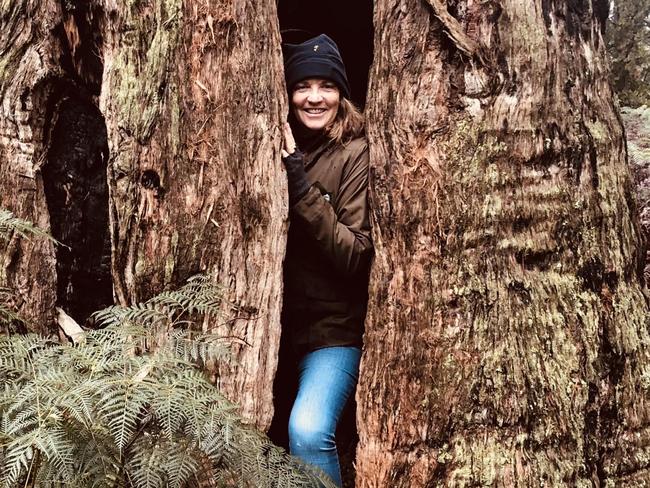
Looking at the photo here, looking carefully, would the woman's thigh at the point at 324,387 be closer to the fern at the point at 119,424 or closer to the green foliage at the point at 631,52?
the fern at the point at 119,424

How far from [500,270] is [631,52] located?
23.0 feet

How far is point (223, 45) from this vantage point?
3.11 meters

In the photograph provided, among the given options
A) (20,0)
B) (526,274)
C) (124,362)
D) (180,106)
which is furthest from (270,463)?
(20,0)

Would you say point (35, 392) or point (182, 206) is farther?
point (182, 206)

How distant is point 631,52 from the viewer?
8.50 metres

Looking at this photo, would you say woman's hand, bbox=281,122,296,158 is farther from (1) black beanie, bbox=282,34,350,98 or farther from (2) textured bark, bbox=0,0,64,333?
(2) textured bark, bbox=0,0,64,333

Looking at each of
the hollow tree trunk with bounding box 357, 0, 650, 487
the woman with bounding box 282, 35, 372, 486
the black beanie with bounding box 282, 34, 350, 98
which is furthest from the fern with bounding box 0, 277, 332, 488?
the black beanie with bounding box 282, 34, 350, 98

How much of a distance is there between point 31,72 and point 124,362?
193cm

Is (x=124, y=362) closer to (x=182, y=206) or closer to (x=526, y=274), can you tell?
(x=182, y=206)

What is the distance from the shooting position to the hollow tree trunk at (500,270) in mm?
2879

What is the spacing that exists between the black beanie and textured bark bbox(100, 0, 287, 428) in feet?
1.34

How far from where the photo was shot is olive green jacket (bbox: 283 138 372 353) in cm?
314

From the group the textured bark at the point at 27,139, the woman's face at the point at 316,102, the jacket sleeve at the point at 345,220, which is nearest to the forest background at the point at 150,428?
the textured bark at the point at 27,139

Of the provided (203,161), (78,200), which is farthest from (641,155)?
(78,200)
